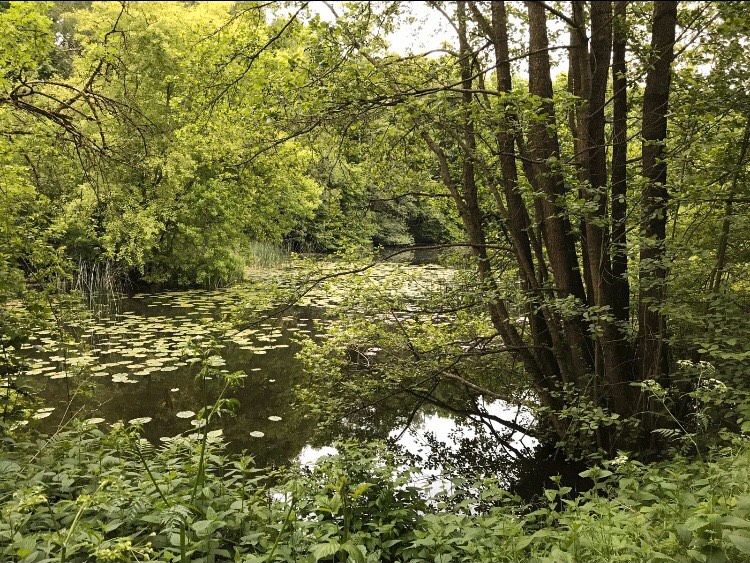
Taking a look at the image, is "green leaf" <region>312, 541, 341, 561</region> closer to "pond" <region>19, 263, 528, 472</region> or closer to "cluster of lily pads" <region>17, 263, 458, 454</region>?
"pond" <region>19, 263, 528, 472</region>

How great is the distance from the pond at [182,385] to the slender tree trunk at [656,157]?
284cm

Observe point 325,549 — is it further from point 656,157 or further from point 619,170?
point 619,170

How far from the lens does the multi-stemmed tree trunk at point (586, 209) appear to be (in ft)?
11.6

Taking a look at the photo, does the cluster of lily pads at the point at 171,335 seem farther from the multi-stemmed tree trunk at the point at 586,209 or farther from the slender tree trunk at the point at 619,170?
the slender tree trunk at the point at 619,170

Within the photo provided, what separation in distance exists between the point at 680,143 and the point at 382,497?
2732 millimetres

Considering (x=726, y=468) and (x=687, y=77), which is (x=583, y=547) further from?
(x=687, y=77)

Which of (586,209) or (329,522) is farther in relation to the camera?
(586,209)

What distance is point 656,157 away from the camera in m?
3.46

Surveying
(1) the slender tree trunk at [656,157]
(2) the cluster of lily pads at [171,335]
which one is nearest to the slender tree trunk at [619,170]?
(1) the slender tree trunk at [656,157]

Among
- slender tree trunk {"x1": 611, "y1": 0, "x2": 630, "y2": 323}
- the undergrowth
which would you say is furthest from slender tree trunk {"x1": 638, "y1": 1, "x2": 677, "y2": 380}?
the undergrowth

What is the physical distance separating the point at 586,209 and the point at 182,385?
574 cm

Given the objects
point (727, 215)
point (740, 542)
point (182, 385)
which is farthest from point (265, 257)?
point (740, 542)

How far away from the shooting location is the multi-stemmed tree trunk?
3547mm

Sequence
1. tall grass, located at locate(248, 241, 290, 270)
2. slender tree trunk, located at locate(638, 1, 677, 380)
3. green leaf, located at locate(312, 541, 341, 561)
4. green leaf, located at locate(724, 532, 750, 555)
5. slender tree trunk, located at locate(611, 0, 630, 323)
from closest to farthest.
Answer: green leaf, located at locate(724, 532, 750, 555)
green leaf, located at locate(312, 541, 341, 561)
slender tree trunk, located at locate(638, 1, 677, 380)
slender tree trunk, located at locate(611, 0, 630, 323)
tall grass, located at locate(248, 241, 290, 270)
